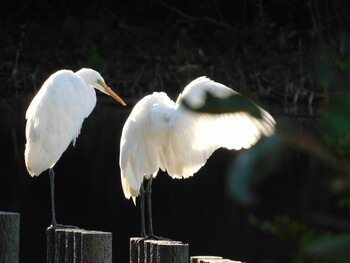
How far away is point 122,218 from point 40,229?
85 cm

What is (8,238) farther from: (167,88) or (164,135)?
(167,88)

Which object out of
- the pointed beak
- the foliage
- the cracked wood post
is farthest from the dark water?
the foliage

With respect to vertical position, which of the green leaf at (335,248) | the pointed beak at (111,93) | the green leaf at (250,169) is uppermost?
the pointed beak at (111,93)

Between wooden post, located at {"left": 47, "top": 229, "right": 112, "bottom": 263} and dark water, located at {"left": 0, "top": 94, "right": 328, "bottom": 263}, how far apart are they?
352cm

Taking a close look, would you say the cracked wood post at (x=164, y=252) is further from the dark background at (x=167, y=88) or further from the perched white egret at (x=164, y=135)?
the dark background at (x=167, y=88)

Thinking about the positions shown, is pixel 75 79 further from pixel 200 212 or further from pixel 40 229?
pixel 200 212

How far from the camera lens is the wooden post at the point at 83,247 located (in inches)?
113

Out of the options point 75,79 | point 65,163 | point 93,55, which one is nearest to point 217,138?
point 75,79

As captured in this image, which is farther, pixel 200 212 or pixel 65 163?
pixel 65 163

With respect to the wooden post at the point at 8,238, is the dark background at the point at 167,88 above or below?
above

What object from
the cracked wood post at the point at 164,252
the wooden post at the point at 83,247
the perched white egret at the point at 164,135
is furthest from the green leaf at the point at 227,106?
the perched white egret at the point at 164,135

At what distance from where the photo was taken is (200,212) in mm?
8797

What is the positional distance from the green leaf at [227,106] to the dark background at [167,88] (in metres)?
5.58

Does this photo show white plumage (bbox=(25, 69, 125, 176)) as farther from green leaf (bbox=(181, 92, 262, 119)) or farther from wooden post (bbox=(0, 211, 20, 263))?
green leaf (bbox=(181, 92, 262, 119))
